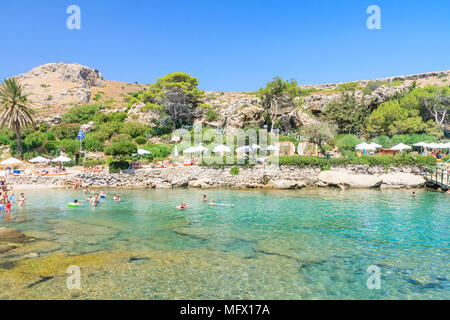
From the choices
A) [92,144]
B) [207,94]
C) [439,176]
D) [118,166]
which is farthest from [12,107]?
[439,176]

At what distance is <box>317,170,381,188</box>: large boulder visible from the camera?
3112 cm

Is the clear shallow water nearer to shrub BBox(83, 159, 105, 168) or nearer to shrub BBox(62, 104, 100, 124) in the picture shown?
shrub BBox(83, 159, 105, 168)

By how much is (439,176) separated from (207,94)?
186ft

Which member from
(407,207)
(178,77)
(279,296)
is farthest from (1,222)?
(178,77)

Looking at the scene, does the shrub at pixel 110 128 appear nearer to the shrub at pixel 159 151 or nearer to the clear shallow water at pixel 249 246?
the shrub at pixel 159 151

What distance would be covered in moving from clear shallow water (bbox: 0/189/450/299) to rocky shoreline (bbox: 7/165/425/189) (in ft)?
21.9

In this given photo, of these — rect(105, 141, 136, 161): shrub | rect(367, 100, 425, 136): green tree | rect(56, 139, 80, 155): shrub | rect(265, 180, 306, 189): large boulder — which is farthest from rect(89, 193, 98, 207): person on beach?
rect(367, 100, 425, 136): green tree

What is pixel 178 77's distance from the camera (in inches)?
2147

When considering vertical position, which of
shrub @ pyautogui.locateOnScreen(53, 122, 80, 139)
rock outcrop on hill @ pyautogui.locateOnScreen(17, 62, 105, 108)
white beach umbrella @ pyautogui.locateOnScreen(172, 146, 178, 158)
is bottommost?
white beach umbrella @ pyautogui.locateOnScreen(172, 146, 178, 158)

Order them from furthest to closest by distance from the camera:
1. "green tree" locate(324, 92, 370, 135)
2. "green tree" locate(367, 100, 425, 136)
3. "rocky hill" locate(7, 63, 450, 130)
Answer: "rocky hill" locate(7, 63, 450, 130) < "green tree" locate(324, 92, 370, 135) < "green tree" locate(367, 100, 425, 136)

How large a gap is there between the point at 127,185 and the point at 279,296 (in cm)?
2692

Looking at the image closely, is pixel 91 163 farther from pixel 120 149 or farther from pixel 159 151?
pixel 159 151

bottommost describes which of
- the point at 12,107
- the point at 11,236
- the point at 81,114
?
the point at 11,236

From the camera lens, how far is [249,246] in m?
13.6
